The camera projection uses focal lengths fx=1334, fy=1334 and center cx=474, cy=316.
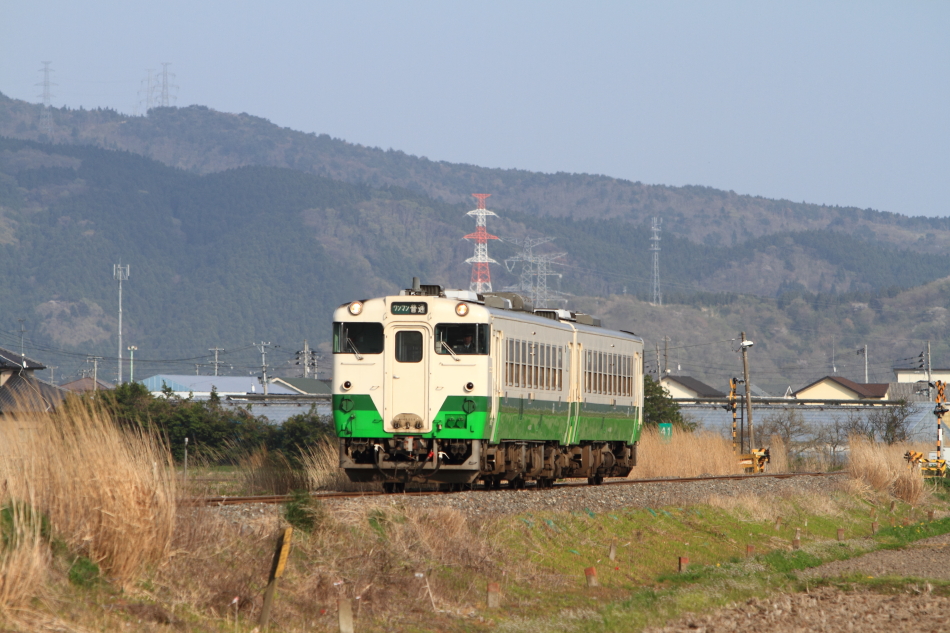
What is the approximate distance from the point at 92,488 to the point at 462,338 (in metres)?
10.9

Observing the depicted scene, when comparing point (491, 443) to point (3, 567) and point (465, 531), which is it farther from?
point (3, 567)

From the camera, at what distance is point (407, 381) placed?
23391 mm

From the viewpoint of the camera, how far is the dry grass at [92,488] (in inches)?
513

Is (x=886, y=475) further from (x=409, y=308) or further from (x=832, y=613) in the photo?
(x=832, y=613)

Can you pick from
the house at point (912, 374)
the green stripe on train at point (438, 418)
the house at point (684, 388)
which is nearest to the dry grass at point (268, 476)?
the green stripe on train at point (438, 418)

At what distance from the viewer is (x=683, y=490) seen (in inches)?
1200

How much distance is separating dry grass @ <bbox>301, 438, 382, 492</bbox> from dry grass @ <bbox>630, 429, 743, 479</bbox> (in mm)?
13765

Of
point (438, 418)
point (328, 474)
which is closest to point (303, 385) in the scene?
point (328, 474)

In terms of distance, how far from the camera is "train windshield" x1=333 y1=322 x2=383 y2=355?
23.7m

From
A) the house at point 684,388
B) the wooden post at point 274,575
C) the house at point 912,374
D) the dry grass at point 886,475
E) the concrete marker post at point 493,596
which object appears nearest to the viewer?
the wooden post at point 274,575

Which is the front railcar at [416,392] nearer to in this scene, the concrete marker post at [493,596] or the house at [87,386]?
the house at [87,386]

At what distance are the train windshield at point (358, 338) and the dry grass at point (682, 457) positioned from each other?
1781 centimetres

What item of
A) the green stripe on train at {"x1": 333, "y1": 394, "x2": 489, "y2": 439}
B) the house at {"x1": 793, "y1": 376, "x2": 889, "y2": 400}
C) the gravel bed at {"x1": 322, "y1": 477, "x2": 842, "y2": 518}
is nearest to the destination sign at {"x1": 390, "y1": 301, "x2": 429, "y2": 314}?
the green stripe on train at {"x1": 333, "y1": 394, "x2": 489, "y2": 439}

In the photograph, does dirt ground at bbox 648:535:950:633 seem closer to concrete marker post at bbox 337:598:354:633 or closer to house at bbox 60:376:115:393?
concrete marker post at bbox 337:598:354:633
